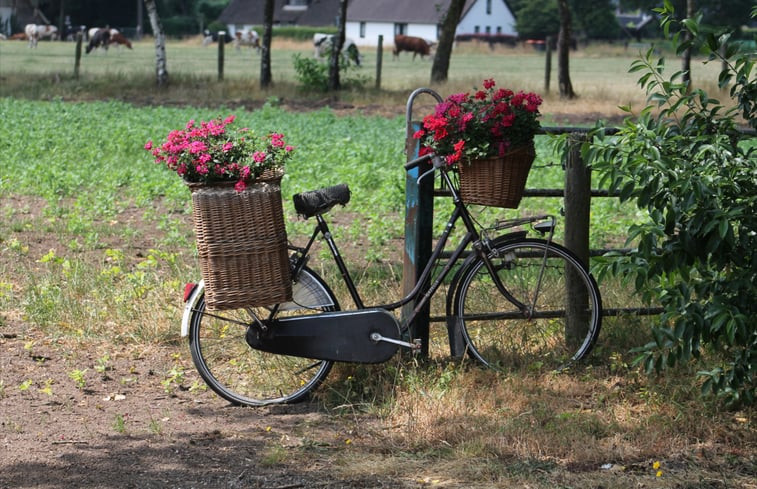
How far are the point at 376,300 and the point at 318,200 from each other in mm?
1698

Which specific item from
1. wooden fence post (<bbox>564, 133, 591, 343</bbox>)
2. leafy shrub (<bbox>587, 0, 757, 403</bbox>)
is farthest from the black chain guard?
leafy shrub (<bbox>587, 0, 757, 403</bbox>)

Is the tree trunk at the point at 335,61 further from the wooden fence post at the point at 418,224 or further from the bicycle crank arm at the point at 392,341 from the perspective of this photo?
the bicycle crank arm at the point at 392,341

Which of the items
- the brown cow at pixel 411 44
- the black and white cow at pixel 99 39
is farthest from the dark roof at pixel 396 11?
the black and white cow at pixel 99 39

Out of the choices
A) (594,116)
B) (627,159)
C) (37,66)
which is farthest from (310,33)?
(627,159)

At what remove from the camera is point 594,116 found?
23781 millimetres

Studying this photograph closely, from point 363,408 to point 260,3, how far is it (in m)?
98.8

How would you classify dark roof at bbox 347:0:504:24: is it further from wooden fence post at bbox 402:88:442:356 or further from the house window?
wooden fence post at bbox 402:88:442:356

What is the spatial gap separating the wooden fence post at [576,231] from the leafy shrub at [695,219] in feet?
3.73

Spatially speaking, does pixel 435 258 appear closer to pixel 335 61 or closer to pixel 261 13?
pixel 335 61

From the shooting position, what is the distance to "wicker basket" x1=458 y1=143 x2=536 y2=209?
5.66 meters

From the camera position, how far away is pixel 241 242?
5.39m

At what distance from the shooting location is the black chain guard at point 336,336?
573cm

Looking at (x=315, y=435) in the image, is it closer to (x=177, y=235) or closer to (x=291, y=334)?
(x=291, y=334)

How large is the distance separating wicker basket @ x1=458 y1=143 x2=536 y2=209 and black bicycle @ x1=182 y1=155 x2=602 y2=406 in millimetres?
156
